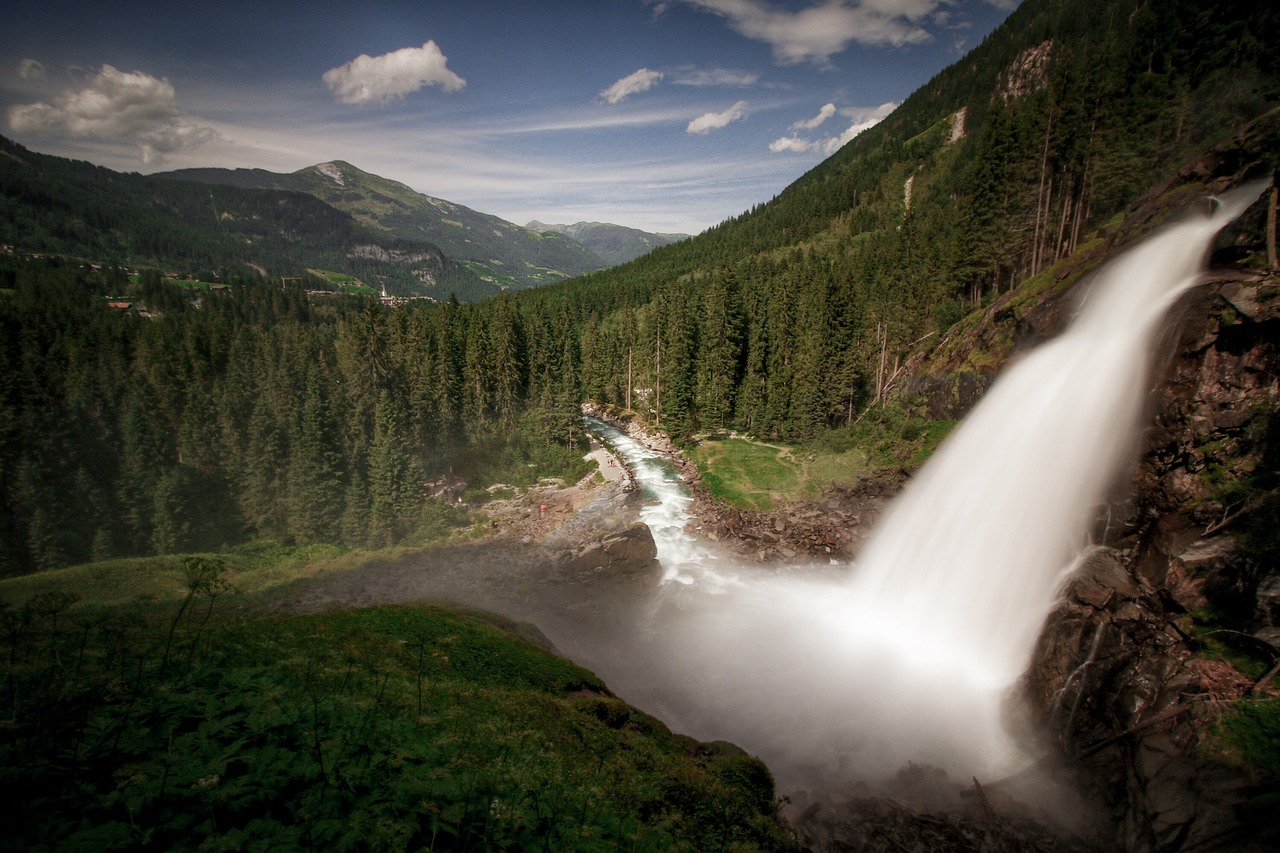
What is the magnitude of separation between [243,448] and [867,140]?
21627 centimetres

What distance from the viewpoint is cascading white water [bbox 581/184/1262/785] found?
1845 cm

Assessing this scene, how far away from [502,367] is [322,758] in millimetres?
50554

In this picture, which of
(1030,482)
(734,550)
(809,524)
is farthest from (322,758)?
(809,524)

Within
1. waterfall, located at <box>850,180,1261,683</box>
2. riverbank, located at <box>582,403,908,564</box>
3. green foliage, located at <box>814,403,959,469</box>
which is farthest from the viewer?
green foliage, located at <box>814,403,959,469</box>

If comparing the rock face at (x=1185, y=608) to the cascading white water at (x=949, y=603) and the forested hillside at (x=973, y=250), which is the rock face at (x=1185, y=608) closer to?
the cascading white water at (x=949, y=603)

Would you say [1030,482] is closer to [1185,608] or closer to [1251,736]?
[1185,608]

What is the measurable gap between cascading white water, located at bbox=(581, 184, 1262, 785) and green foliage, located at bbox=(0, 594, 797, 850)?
615cm

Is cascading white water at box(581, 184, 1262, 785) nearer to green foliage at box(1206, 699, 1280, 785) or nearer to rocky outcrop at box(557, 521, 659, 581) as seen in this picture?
rocky outcrop at box(557, 521, 659, 581)

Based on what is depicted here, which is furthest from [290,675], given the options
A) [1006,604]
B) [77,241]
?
[77,241]

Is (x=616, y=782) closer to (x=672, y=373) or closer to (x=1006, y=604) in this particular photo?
(x=1006, y=604)

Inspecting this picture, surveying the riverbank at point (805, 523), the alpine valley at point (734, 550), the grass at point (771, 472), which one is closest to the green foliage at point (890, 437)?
the alpine valley at point (734, 550)

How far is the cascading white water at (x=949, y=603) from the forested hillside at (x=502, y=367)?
11095mm

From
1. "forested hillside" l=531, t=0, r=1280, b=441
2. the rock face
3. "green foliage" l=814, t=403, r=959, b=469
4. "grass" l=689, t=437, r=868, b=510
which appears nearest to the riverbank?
"grass" l=689, t=437, r=868, b=510

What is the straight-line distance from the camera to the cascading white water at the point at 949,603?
1845 cm
